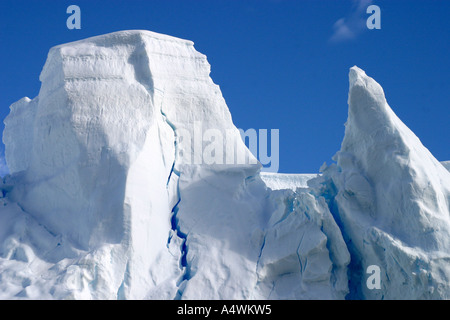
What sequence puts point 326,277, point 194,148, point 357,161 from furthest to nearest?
1. point 194,148
2. point 357,161
3. point 326,277

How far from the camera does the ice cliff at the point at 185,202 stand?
43.4ft

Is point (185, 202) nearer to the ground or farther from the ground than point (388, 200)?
farther from the ground

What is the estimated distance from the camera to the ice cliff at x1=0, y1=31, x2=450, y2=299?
13.2 meters

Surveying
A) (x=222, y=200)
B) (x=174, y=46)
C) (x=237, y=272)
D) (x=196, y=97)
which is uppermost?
(x=174, y=46)

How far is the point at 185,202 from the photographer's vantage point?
15.2 meters

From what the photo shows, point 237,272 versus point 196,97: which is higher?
point 196,97

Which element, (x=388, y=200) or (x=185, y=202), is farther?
(x=185, y=202)

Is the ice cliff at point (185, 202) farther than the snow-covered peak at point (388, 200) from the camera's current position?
Yes

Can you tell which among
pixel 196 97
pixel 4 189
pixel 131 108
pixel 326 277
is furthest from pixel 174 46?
pixel 326 277

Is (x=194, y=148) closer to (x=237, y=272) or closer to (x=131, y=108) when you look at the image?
(x=131, y=108)

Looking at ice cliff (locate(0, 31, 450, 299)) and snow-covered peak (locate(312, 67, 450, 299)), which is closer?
snow-covered peak (locate(312, 67, 450, 299))
